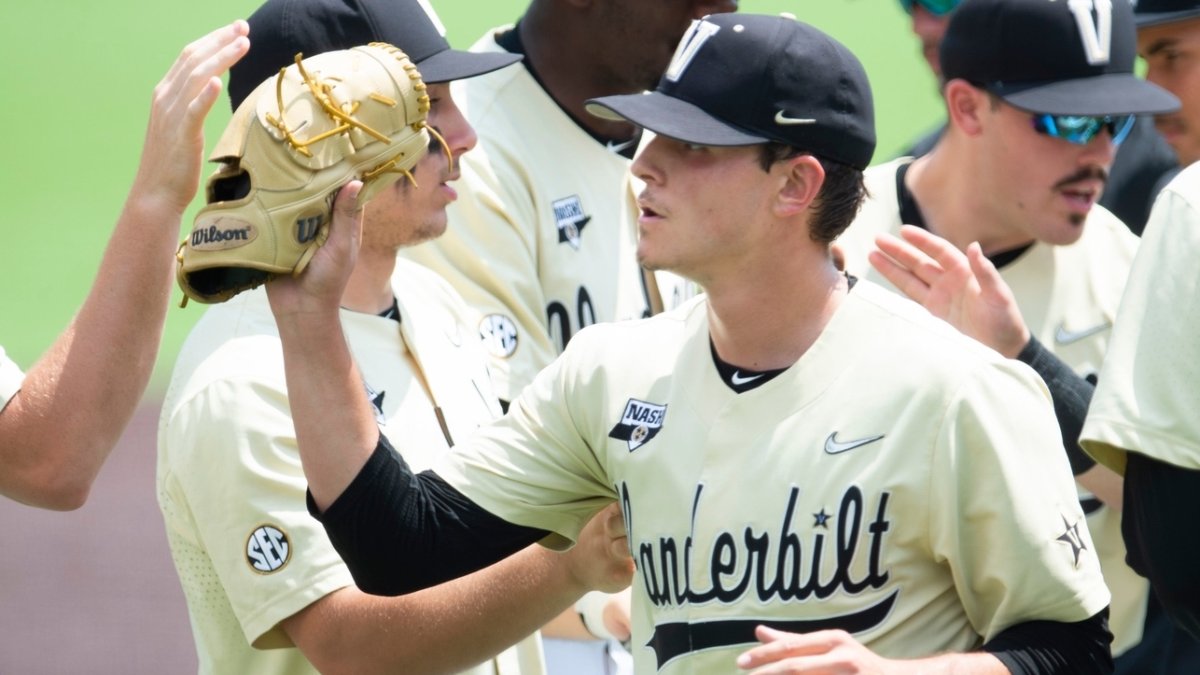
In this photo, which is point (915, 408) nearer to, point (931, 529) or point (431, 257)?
point (931, 529)

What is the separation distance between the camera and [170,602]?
7.47m

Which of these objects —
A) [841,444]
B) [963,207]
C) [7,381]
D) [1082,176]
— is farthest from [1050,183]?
[7,381]

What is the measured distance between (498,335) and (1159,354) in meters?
1.85

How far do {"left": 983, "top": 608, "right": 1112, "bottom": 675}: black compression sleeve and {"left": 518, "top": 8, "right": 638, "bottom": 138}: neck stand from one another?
2194mm

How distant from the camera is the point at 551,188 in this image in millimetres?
4199

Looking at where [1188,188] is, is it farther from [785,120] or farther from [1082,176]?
[1082,176]

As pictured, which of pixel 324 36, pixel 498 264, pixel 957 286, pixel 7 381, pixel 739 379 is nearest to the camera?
pixel 739 379

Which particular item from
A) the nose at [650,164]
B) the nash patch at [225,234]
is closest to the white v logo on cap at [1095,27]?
the nose at [650,164]

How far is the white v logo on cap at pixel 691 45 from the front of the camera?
8.82 ft

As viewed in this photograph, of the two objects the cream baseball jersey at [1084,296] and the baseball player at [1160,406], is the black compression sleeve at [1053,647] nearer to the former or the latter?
the baseball player at [1160,406]

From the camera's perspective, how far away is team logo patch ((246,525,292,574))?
293 centimetres

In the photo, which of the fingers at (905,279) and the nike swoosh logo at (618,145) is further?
the nike swoosh logo at (618,145)

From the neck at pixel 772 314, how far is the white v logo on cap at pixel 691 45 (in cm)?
35

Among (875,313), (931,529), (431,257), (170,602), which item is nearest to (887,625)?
(931,529)
